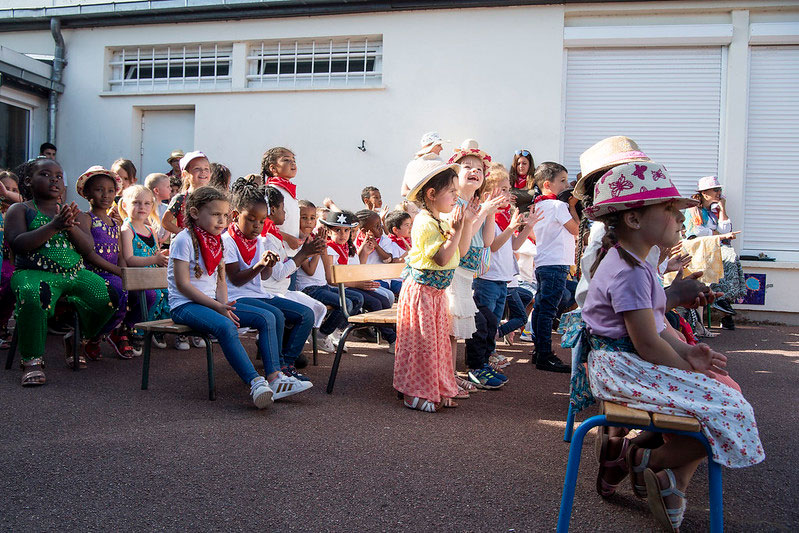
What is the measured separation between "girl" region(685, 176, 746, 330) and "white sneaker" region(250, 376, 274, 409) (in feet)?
25.3

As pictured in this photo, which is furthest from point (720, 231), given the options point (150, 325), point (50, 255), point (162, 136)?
point (162, 136)

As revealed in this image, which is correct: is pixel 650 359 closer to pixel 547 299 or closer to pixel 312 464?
pixel 312 464

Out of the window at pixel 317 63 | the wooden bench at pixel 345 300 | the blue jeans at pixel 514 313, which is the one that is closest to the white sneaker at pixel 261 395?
the wooden bench at pixel 345 300

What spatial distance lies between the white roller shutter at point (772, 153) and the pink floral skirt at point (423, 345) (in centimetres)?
815

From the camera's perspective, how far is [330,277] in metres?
6.36

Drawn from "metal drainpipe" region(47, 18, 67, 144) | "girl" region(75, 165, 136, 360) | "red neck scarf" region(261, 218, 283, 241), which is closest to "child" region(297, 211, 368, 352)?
"red neck scarf" region(261, 218, 283, 241)

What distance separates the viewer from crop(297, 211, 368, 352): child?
22.5 feet

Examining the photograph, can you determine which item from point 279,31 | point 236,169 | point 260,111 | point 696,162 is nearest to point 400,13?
point 279,31

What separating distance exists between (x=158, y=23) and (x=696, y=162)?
968 cm

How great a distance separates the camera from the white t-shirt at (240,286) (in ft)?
17.6

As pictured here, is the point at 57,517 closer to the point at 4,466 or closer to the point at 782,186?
the point at 4,466

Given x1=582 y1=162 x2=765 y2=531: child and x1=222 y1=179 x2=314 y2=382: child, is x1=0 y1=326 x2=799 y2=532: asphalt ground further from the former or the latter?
x1=222 y1=179 x2=314 y2=382: child

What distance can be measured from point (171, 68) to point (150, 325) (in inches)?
347

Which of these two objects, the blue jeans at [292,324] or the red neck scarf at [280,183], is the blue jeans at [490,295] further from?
the red neck scarf at [280,183]
